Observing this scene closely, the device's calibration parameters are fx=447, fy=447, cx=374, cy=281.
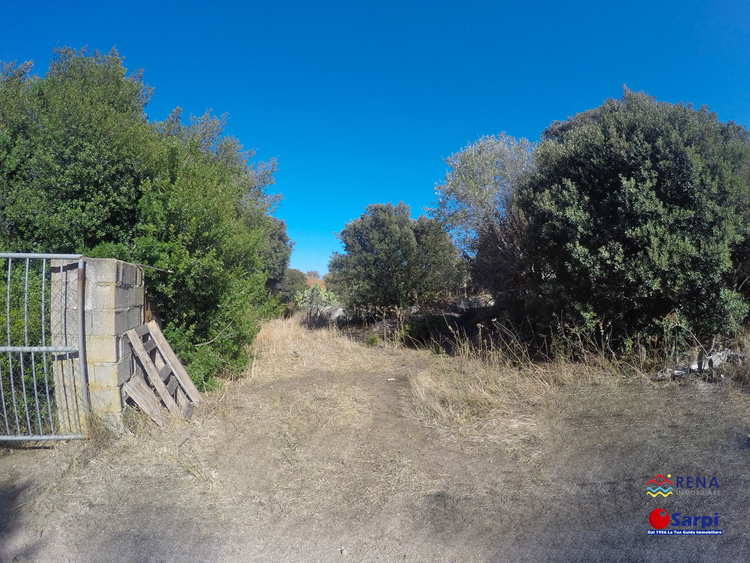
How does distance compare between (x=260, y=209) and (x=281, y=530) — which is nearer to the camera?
(x=281, y=530)

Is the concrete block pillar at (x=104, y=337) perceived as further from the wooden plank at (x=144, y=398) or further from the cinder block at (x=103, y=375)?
the wooden plank at (x=144, y=398)

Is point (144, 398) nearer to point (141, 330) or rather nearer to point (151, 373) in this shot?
point (151, 373)

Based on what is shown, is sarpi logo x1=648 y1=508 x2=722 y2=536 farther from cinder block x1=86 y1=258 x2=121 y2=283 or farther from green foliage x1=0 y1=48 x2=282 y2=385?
green foliage x1=0 y1=48 x2=282 y2=385

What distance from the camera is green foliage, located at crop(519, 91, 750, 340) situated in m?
6.15

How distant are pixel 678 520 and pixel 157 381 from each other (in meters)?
4.95

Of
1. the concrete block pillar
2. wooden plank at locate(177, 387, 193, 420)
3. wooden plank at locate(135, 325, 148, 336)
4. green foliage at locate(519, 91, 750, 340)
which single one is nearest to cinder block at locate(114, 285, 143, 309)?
the concrete block pillar

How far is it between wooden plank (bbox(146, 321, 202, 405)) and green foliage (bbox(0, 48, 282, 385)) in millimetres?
438

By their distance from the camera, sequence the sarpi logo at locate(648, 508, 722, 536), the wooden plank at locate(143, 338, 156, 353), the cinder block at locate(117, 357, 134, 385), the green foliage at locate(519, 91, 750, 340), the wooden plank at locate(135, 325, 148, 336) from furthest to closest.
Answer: the green foliage at locate(519, 91, 750, 340) → the wooden plank at locate(143, 338, 156, 353) → the wooden plank at locate(135, 325, 148, 336) → the cinder block at locate(117, 357, 134, 385) → the sarpi logo at locate(648, 508, 722, 536)

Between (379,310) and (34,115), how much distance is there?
985 cm

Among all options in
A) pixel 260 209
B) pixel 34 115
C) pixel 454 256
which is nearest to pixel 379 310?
pixel 454 256

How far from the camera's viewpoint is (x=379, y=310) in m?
14.5

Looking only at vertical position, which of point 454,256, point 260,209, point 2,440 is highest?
point 260,209

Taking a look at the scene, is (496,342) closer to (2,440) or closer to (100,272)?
(100,272)

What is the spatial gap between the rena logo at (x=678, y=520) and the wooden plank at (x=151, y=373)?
463cm
